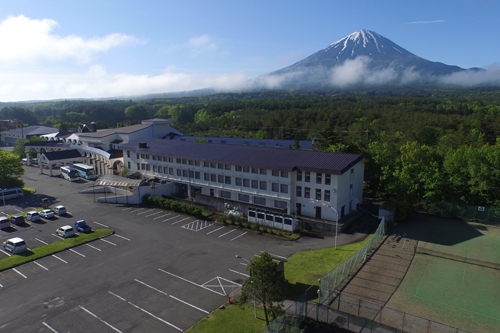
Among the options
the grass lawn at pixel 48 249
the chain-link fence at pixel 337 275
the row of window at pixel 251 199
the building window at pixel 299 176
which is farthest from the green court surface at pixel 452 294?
the grass lawn at pixel 48 249

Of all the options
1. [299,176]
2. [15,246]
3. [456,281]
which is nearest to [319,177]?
[299,176]

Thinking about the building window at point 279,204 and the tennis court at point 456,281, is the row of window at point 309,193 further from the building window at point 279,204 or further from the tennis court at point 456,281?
the tennis court at point 456,281

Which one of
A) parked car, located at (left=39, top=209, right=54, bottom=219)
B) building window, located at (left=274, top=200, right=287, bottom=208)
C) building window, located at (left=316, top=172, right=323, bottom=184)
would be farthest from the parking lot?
building window, located at (left=316, top=172, right=323, bottom=184)

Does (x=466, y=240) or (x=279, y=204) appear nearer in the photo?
(x=466, y=240)

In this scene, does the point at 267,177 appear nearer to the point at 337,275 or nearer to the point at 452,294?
the point at 337,275

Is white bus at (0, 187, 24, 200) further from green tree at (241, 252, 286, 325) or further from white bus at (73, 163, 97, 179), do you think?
green tree at (241, 252, 286, 325)

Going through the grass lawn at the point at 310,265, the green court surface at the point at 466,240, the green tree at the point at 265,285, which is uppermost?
the green tree at the point at 265,285
